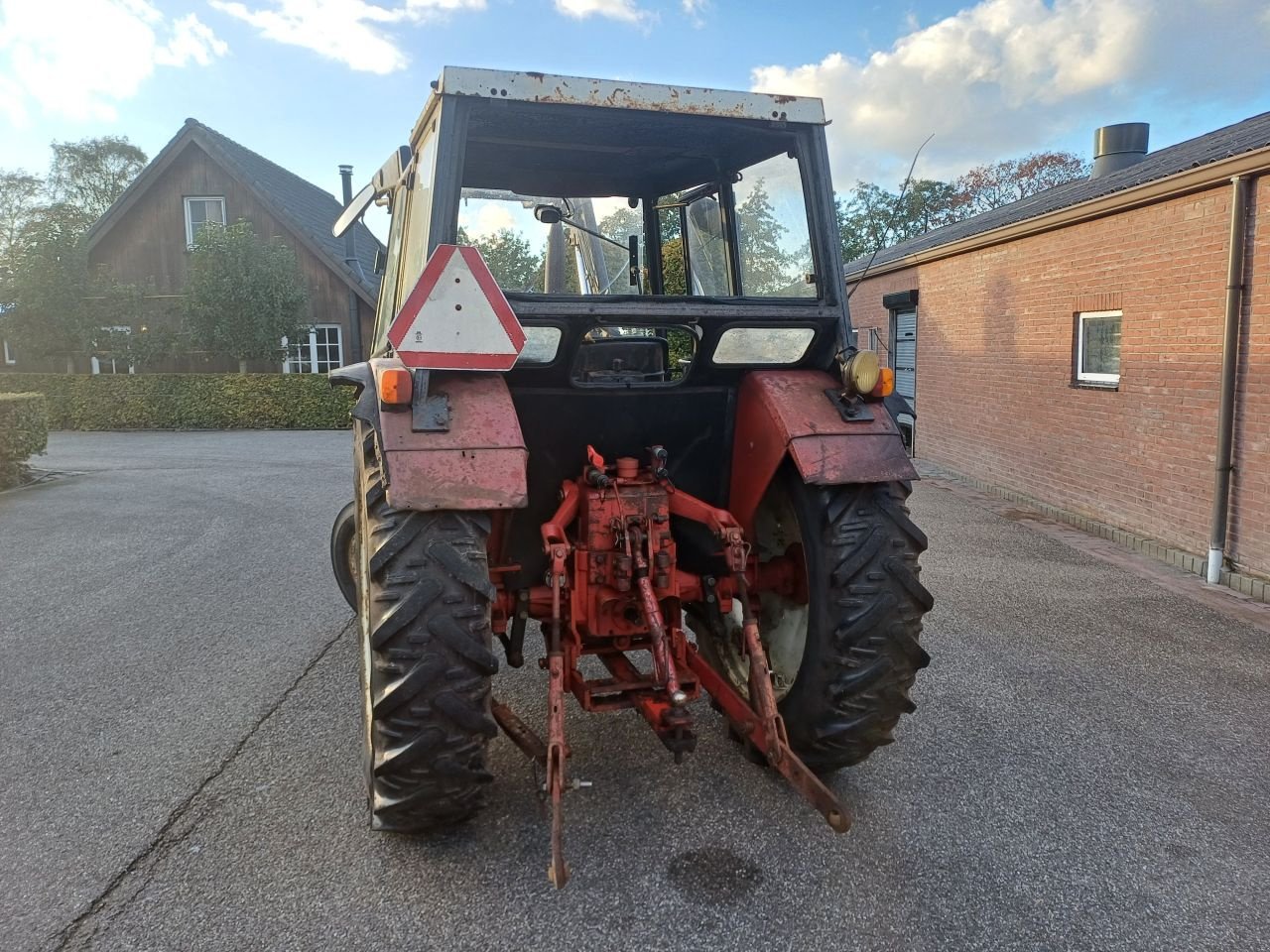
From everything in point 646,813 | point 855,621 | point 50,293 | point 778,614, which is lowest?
point 646,813

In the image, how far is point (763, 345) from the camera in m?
3.41

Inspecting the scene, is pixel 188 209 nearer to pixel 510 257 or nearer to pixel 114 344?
pixel 114 344

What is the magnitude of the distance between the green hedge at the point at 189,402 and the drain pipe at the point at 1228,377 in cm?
1611

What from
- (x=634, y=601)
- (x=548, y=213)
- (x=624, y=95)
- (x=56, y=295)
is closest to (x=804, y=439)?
(x=634, y=601)

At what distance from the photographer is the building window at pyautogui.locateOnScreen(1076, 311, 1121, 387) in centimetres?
845

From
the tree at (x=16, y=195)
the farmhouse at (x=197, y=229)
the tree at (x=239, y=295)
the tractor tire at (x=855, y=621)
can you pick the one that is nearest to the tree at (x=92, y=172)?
the tree at (x=16, y=195)

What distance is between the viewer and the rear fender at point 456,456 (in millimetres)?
2615

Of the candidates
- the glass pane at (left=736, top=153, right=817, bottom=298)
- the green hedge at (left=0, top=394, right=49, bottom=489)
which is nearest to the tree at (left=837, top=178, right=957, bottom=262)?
the glass pane at (left=736, top=153, right=817, bottom=298)

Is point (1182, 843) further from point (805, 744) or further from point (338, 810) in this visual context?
point (338, 810)

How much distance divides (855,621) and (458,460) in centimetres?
142

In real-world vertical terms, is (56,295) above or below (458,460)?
above

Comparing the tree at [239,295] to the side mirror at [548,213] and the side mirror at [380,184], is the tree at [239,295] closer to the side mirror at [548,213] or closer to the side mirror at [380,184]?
the side mirror at [380,184]

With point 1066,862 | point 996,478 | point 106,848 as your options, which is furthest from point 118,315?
point 1066,862

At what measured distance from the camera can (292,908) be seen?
263cm
